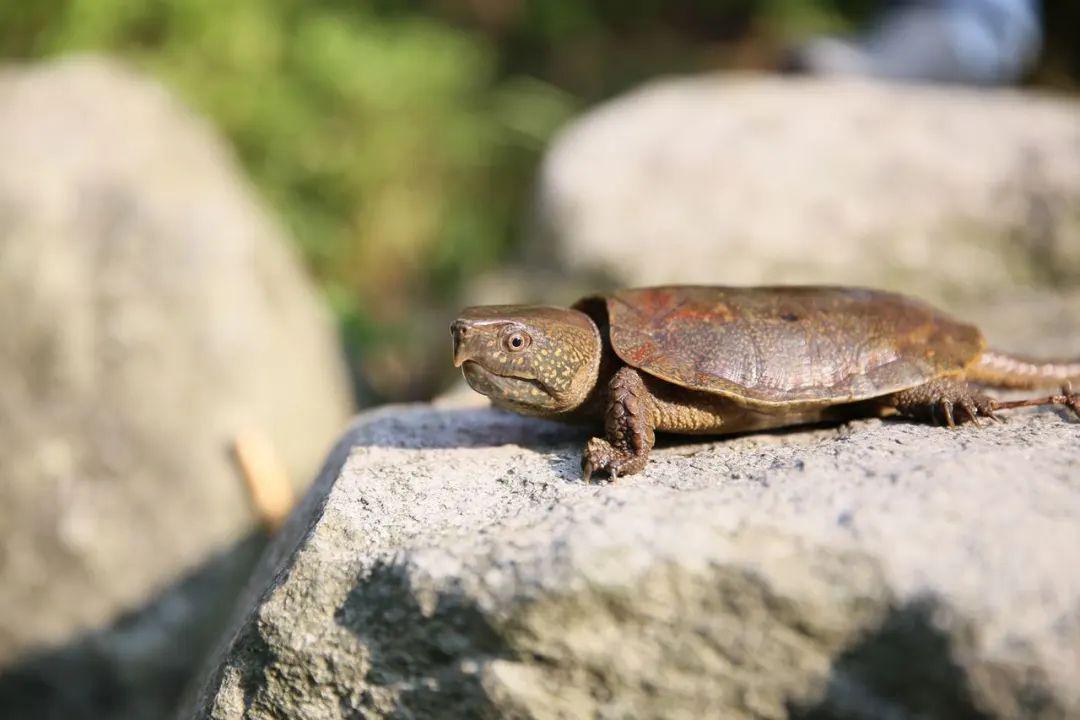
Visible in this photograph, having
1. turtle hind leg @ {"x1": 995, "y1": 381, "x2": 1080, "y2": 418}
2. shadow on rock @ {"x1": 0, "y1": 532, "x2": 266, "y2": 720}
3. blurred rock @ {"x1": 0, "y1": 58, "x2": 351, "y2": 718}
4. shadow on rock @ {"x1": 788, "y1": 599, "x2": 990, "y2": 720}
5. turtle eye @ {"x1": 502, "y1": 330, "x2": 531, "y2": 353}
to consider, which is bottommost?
shadow on rock @ {"x1": 0, "y1": 532, "x2": 266, "y2": 720}

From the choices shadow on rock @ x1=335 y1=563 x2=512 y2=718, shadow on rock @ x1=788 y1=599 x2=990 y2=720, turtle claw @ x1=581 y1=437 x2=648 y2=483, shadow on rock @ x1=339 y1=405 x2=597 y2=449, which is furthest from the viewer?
shadow on rock @ x1=339 y1=405 x2=597 y2=449

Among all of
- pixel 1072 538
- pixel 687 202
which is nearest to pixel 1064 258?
pixel 687 202

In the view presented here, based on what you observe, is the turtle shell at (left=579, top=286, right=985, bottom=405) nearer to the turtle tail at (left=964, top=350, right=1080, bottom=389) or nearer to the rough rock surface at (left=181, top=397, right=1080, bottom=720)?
the turtle tail at (left=964, top=350, right=1080, bottom=389)

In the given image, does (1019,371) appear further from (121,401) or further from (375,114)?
(375,114)

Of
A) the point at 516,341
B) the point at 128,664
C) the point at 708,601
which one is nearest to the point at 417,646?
the point at 708,601

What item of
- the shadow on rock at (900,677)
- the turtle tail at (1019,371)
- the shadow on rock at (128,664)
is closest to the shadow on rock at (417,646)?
the shadow on rock at (900,677)

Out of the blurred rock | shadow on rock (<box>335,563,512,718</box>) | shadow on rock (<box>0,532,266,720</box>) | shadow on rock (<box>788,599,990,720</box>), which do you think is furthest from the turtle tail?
shadow on rock (<box>0,532,266,720</box>)

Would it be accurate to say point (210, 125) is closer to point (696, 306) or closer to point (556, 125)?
point (556, 125)
